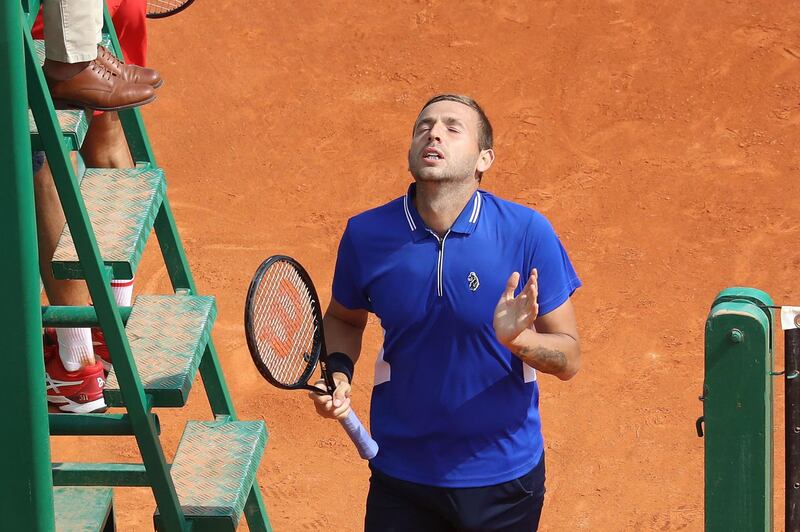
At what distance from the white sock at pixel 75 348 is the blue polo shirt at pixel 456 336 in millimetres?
1323

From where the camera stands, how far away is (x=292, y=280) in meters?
4.44

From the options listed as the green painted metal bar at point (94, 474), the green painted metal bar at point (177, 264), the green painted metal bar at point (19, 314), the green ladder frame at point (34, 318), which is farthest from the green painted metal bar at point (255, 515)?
the green painted metal bar at point (19, 314)

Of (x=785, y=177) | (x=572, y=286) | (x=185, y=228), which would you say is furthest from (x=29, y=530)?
(x=785, y=177)

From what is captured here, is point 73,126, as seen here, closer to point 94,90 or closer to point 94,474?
point 94,90

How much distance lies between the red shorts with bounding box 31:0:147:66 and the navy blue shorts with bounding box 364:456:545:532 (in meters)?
2.63

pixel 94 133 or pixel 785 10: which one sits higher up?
pixel 785 10

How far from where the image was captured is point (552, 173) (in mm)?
9805

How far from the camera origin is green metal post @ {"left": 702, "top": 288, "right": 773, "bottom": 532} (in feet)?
12.2

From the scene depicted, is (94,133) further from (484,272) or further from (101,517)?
(484,272)

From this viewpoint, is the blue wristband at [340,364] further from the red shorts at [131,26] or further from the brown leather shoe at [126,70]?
the red shorts at [131,26]

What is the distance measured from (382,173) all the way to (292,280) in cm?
556

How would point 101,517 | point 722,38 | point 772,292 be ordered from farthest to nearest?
point 722,38
point 772,292
point 101,517

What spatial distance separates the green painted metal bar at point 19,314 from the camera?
362cm

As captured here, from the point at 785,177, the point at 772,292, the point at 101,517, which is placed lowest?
the point at 101,517
